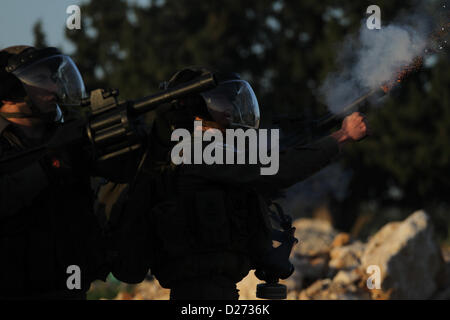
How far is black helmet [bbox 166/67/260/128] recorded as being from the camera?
13.1ft

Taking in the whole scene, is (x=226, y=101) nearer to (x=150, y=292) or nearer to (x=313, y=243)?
(x=150, y=292)

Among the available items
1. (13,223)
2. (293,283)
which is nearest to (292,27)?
(293,283)

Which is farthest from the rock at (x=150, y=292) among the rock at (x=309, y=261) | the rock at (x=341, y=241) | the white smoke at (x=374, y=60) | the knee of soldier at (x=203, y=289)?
the knee of soldier at (x=203, y=289)

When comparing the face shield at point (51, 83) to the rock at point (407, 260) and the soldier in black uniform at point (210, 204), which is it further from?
the rock at point (407, 260)

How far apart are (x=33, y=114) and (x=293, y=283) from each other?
4.51 metres

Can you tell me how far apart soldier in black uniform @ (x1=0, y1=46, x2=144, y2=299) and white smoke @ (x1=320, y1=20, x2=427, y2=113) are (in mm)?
1624

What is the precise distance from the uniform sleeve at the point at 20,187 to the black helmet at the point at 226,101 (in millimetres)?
979

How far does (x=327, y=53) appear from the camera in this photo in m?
21.1

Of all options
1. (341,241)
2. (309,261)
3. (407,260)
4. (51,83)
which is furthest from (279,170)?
(341,241)

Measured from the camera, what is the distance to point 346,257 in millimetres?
8328

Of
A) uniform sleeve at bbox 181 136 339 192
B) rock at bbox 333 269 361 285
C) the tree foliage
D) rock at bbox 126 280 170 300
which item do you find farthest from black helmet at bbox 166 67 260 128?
the tree foliage

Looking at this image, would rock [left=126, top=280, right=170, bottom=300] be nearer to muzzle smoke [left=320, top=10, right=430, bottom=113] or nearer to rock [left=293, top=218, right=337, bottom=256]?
rock [left=293, top=218, right=337, bottom=256]

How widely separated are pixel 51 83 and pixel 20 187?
72 cm
